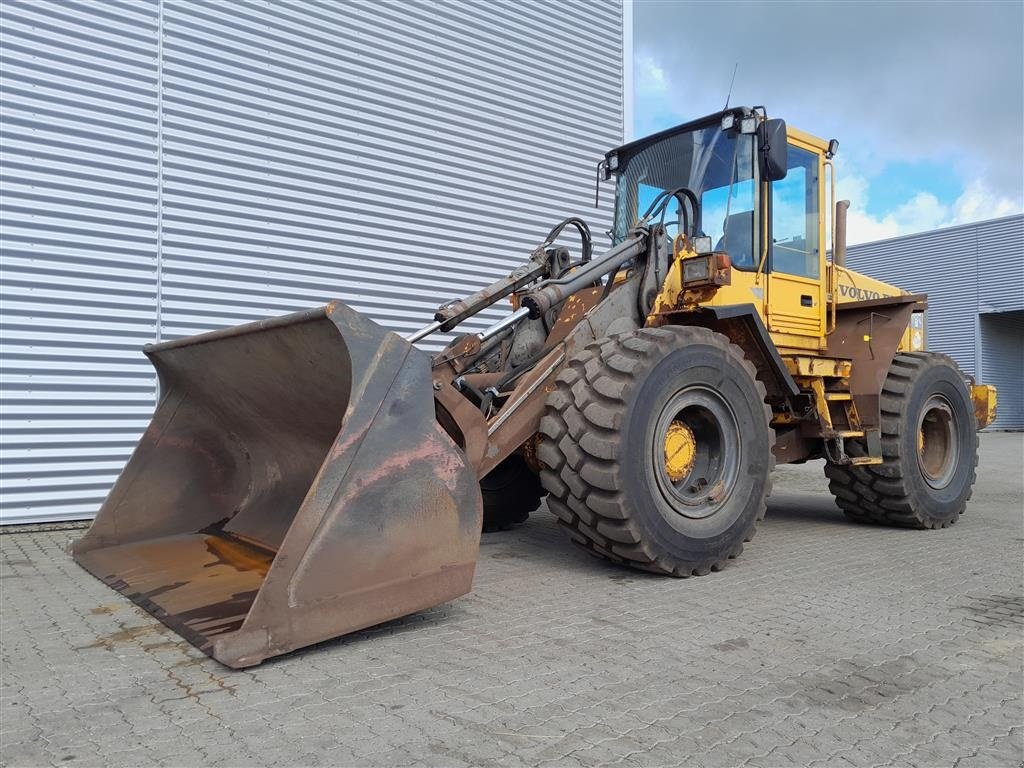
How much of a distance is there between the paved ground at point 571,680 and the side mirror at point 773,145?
2.72 meters

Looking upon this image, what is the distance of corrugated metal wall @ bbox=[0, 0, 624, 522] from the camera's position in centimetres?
633

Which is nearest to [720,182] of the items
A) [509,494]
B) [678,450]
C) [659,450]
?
[678,450]

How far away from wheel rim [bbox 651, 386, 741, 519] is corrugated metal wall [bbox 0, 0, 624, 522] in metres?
4.37

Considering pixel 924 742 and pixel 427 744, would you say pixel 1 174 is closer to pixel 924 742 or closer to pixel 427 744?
pixel 427 744

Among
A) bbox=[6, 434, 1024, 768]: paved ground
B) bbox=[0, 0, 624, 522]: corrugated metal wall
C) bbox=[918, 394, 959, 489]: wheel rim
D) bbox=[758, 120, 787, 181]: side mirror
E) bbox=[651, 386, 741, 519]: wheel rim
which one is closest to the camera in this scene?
bbox=[6, 434, 1024, 768]: paved ground

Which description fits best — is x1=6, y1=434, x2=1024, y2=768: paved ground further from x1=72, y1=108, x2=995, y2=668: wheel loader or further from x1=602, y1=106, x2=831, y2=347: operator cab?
x1=602, y1=106, x2=831, y2=347: operator cab

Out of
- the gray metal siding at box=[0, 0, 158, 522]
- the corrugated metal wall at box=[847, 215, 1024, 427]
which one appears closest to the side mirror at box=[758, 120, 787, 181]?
the gray metal siding at box=[0, 0, 158, 522]

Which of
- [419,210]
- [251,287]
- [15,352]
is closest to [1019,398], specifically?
[419,210]

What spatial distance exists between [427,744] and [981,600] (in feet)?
11.1

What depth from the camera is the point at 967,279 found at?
27.1 metres

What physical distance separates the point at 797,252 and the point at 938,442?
8.57 ft

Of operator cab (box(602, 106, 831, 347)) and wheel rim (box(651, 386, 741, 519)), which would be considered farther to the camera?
operator cab (box(602, 106, 831, 347))

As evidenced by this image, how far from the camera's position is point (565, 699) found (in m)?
2.59

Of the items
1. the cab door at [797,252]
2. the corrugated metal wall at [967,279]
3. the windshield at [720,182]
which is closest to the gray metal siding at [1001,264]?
the corrugated metal wall at [967,279]
